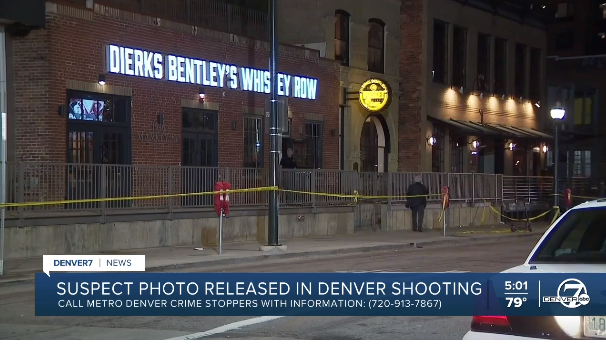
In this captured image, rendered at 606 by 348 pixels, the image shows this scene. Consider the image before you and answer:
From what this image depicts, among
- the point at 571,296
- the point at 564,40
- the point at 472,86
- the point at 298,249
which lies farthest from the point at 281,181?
the point at 564,40

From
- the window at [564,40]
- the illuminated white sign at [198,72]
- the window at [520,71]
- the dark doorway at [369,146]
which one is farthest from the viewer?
the window at [564,40]

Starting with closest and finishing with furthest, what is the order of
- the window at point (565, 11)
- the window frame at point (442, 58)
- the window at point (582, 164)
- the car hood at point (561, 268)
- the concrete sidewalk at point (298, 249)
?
the car hood at point (561, 268), the concrete sidewalk at point (298, 249), the window frame at point (442, 58), the window at point (582, 164), the window at point (565, 11)

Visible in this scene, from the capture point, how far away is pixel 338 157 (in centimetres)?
3186

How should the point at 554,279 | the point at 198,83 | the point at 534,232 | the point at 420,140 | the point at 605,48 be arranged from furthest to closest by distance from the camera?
the point at 605,48
the point at 420,140
the point at 534,232
the point at 198,83
the point at 554,279

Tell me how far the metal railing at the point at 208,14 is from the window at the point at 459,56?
1259 centimetres

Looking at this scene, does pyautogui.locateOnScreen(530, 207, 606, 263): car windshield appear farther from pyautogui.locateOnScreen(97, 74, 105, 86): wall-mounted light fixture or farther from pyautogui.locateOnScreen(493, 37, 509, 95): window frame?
pyautogui.locateOnScreen(493, 37, 509, 95): window frame

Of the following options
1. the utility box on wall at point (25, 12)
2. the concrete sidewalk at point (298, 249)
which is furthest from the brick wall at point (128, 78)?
the concrete sidewalk at point (298, 249)

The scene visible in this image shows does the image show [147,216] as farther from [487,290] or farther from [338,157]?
[487,290]

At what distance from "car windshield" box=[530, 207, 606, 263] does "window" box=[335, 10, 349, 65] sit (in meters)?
25.7

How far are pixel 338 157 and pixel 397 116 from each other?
5.61 m

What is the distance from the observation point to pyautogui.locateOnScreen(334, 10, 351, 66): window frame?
1300 inches

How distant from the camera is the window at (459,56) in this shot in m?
40.1

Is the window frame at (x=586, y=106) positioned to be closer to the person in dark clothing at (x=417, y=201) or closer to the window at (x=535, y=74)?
the window at (x=535, y=74)

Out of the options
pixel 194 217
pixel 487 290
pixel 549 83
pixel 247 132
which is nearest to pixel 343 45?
pixel 247 132
